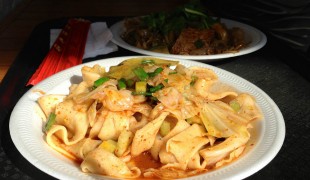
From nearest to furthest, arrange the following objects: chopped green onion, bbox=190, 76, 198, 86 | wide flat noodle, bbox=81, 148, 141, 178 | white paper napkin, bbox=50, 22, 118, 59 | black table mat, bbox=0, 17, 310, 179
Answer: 1. wide flat noodle, bbox=81, 148, 141, 178
2. black table mat, bbox=0, 17, 310, 179
3. chopped green onion, bbox=190, 76, 198, 86
4. white paper napkin, bbox=50, 22, 118, 59

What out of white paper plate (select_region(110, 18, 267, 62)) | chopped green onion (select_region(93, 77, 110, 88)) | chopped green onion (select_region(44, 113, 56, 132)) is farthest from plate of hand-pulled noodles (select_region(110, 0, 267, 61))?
chopped green onion (select_region(44, 113, 56, 132))

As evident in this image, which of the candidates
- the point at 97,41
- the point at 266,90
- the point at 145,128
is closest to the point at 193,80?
the point at 145,128

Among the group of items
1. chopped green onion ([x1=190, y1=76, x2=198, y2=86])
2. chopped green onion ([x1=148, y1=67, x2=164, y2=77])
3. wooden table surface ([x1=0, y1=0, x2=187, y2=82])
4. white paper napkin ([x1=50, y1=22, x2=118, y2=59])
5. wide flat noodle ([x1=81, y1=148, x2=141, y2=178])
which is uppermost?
chopped green onion ([x1=148, y1=67, x2=164, y2=77])

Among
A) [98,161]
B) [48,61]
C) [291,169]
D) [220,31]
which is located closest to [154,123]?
→ [98,161]

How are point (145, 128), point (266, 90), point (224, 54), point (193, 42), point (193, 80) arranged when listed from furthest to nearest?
1. point (193, 42)
2. point (224, 54)
3. point (266, 90)
4. point (193, 80)
5. point (145, 128)

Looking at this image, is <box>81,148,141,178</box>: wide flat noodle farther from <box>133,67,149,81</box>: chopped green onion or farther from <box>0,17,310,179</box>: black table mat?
<box>133,67,149,81</box>: chopped green onion

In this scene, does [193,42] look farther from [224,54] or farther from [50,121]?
[50,121]

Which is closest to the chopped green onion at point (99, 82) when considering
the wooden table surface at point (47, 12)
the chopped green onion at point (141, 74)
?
the chopped green onion at point (141, 74)
